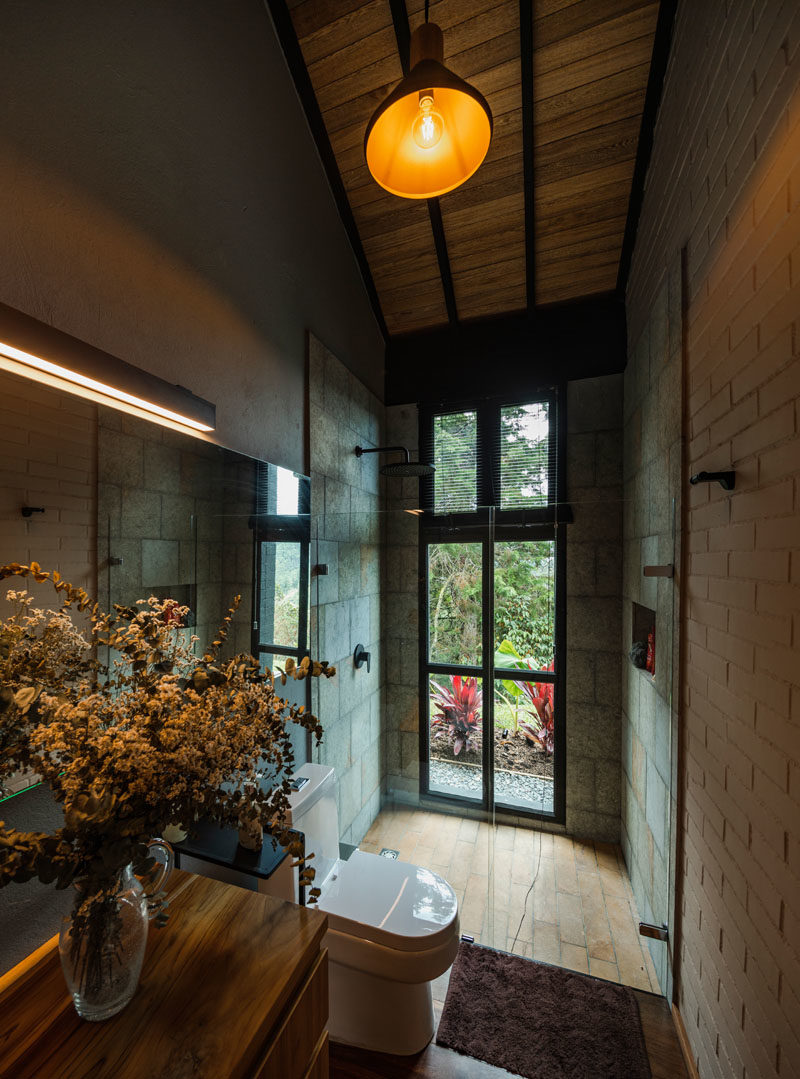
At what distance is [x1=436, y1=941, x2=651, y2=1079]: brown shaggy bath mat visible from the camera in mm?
1421

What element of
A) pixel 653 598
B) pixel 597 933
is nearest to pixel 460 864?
pixel 597 933

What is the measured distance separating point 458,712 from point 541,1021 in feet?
3.73

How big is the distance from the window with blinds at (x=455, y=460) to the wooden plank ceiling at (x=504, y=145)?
0.65 m

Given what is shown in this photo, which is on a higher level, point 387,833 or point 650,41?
point 650,41

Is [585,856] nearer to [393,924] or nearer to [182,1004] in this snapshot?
[393,924]

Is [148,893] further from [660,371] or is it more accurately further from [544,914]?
[660,371]

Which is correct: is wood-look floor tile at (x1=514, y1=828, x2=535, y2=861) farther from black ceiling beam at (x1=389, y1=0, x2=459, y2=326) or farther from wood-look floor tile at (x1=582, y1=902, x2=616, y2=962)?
black ceiling beam at (x1=389, y1=0, x2=459, y2=326)

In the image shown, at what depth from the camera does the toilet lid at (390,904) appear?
1.40 meters

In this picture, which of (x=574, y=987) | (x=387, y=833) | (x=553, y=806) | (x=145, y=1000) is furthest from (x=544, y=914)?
(x=145, y=1000)

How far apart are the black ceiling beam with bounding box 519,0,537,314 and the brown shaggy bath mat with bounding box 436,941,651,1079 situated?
3.26 m

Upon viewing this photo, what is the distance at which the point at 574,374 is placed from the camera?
261 centimetres

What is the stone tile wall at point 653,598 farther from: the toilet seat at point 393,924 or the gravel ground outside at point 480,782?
the toilet seat at point 393,924

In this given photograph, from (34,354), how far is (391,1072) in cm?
230

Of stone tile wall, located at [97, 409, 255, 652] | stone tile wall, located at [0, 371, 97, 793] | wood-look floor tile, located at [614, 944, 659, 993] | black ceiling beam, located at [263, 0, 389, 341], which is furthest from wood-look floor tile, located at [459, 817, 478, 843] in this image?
black ceiling beam, located at [263, 0, 389, 341]
